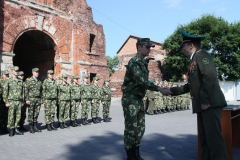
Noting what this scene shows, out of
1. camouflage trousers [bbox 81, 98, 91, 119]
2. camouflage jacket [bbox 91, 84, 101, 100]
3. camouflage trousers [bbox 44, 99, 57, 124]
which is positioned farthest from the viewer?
camouflage jacket [bbox 91, 84, 101, 100]

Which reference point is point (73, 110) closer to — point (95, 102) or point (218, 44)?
point (95, 102)

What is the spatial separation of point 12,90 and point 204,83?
584cm

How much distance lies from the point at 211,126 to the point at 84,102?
21.0 ft

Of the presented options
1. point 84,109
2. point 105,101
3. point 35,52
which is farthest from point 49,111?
point 35,52

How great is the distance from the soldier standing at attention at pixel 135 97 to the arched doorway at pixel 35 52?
1304 cm

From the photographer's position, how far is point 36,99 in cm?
735

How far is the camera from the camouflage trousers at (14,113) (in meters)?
6.72

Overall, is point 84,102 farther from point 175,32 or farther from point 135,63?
point 175,32

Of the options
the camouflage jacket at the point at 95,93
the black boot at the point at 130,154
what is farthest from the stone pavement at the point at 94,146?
the camouflage jacket at the point at 95,93

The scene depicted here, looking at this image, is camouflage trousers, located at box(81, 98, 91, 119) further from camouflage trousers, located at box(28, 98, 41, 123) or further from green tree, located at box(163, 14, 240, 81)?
green tree, located at box(163, 14, 240, 81)

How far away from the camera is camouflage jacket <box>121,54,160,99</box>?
3.97 m

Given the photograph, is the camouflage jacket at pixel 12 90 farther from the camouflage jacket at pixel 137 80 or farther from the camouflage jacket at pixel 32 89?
the camouflage jacket at pixel 137 80

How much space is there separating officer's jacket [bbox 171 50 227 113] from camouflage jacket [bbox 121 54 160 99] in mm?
843

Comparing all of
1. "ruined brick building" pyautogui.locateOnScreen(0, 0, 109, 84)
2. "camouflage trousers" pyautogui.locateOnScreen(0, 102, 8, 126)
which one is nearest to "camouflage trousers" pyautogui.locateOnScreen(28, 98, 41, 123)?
"camouflage trousers" pyautogui.locateOnScreen(0, 102, 8, 126)
